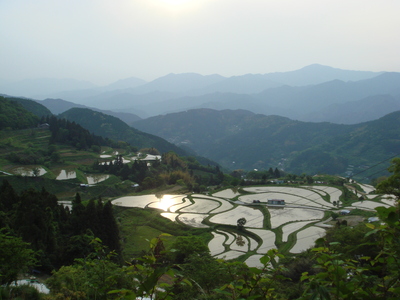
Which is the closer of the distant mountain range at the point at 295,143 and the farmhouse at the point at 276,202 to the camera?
the farmhouse at the point at 276,202

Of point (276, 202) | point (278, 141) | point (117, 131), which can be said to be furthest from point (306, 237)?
point (278, 141)

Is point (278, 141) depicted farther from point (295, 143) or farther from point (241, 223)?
point (241, 223)

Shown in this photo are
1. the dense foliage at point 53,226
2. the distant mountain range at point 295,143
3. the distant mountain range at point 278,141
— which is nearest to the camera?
the dense foliage at point 53,226

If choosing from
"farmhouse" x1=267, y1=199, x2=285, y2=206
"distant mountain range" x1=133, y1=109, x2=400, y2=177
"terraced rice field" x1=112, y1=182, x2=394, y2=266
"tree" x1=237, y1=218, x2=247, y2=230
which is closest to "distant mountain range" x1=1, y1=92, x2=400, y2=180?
"distant mountain range" x1=133, y1=109, x2=400, y2=177

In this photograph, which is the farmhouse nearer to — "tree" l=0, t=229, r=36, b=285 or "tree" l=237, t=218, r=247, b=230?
"tree" l=237, t=218, r=247, b=230

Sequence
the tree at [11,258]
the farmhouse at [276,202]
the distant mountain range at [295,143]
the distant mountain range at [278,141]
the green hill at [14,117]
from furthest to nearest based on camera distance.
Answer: the distant mountain range at [295,143], the distant mountain range at [278,141], the green hill at [14,117], the farmhouse at [276,202], the tree at [11,258]

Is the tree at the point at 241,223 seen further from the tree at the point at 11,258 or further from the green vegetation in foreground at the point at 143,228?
the tree at the point at 11,258

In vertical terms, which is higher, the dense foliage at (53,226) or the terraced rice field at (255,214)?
the dense foliage at (53,226)

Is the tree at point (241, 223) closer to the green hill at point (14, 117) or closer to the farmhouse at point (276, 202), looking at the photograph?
the farmhouse at point (276, 202)

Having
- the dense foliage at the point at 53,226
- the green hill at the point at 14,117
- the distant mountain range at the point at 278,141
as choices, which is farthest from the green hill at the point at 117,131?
the dense foliage at the point at 53,226

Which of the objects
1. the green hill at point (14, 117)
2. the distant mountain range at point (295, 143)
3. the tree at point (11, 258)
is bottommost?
the distant mountain range at point (295, 143)
